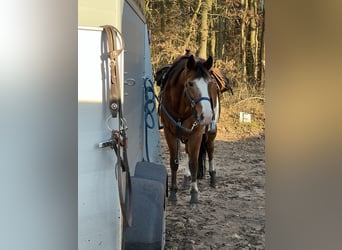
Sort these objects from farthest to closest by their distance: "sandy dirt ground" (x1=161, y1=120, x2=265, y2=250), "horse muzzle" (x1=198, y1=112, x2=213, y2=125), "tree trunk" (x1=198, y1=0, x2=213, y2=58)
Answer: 1. "tree trunk" (x1=198, y1=0, x2=213, y2=58)
2. "horse muzzle" (x1=198, y1=112, x2=213, y2=125)
3. "sandy dirt ground" (x1=161, y1=120, x2=265, y2=250)

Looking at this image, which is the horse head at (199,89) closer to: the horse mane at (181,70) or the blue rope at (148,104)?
the horse mane at (181,70)

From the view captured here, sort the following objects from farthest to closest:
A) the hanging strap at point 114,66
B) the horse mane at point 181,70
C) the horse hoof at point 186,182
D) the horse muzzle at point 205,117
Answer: the horse hoof at point 186,182, the horse mane at point 181,70, the horse muzzle at point 205,117, the hanging strap at point 114,66

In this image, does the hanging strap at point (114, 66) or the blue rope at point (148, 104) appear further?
the blue rope at point (148, 104)

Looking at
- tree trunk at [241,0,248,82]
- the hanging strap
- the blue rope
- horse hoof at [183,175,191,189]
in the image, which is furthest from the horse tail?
tree trunk at [241,0,248,82]

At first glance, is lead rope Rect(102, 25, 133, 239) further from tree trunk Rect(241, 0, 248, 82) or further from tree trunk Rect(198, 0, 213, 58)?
tree trunk Rect(241, 0, 248, 82)

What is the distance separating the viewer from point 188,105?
4.84 meters

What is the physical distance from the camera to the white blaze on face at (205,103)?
4.43 m

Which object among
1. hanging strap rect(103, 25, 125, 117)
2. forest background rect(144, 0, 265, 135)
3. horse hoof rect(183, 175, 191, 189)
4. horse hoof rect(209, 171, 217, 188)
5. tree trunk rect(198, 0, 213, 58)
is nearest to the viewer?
hanging strap rect(103, 25, 125, 117)

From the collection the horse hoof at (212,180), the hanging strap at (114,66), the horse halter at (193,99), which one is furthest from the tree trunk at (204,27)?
the hanging strap at (114,66)

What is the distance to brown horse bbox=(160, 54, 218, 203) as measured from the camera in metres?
4.51
